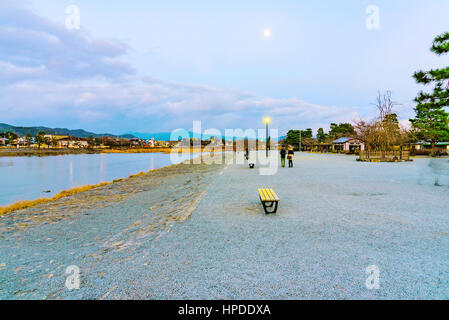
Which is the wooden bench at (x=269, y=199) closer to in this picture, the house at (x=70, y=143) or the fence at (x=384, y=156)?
the fence at (x=384, y=156)

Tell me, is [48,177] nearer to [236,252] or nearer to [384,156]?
[236,252]

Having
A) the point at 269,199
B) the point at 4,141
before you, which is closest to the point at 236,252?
the point at 269,199

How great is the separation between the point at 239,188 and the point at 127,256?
749 cm

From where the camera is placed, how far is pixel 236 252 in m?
4.49

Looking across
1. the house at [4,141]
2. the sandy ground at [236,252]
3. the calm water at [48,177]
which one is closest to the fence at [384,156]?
the sandy ground at [236,252]

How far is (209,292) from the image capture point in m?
3.27

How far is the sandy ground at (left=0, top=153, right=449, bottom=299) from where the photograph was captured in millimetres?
3363

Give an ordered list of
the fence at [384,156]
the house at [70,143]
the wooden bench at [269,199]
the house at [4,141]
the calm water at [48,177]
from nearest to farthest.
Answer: the wooden bench at [269,199] → the calm water at [48,177] → the fence at [384,156] → the house at [4,141] → the house at [70,143]

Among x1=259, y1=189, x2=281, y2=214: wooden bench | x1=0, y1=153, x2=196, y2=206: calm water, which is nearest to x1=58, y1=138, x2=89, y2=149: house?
x1=0, y1=153, x2=196, y2=206: calm water

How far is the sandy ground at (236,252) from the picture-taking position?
132 inches

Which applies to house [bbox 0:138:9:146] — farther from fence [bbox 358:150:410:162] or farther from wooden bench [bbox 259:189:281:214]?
wooden bench [bbox 259:189:281:214]

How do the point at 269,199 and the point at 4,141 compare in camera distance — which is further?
the point at 4,141

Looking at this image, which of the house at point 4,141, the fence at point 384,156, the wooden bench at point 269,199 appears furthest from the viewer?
the house at point 4,141
